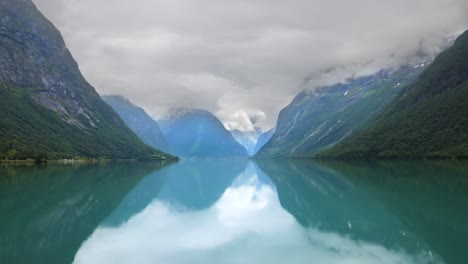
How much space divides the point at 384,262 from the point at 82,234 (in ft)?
65.6

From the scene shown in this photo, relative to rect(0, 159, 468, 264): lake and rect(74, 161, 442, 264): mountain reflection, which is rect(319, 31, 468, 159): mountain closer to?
rect(0, 159, 468, 264): lake

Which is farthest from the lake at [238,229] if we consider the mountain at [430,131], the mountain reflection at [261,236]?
the mountain at [430,131]

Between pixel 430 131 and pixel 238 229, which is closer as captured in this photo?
pixel 238 229

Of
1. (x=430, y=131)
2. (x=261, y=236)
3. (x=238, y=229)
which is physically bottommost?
(x=238, y=229)

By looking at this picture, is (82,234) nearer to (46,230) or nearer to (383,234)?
(46,230)

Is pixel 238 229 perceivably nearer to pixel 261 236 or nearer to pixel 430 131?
pixel 261 236

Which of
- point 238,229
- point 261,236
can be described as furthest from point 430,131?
point 261,236

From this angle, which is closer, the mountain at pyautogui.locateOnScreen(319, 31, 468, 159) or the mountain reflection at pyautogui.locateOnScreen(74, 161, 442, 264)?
the mountain reflection at pyautogui.locateOnScreen(74, 161, 442, 264)

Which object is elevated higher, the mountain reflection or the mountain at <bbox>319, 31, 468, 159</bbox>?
the mountain at <bbox>319, 31, 468, 159</bbox>

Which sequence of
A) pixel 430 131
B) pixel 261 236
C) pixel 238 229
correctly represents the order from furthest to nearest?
pixel 430 131, pixel 238 229, pixel 261 236

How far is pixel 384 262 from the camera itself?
1902cm

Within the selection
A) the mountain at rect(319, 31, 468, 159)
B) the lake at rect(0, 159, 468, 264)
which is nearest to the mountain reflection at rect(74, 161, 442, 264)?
the lake at rect(0, 159, 468, 264)

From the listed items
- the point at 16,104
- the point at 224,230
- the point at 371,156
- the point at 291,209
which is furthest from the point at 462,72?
the point at 16,104

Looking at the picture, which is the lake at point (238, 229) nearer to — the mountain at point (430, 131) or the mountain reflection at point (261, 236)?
the mountain reflection at point (261, 236)
